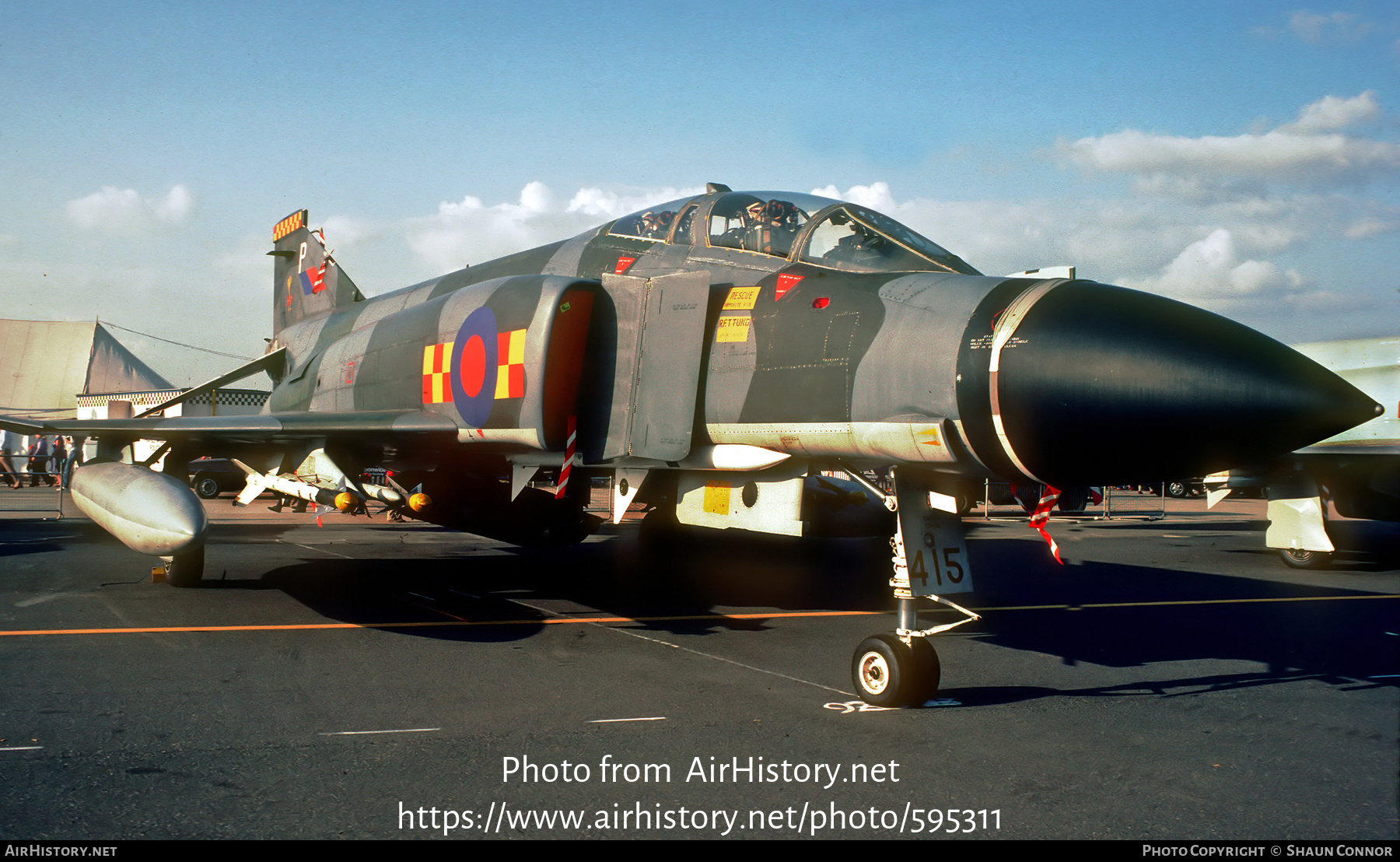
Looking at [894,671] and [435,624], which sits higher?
[894,671]

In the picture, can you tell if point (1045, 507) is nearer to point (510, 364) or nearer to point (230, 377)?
point (510, 364)

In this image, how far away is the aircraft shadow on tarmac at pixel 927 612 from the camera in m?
6.70

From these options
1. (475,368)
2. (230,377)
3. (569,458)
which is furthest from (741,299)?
(230,377)

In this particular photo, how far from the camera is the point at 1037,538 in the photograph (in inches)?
663

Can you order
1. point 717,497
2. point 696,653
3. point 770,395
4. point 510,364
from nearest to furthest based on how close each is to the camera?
1. point 770,395
2. point 717,497
3. point 696,653
4. point 510,364

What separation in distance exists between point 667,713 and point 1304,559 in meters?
11.4

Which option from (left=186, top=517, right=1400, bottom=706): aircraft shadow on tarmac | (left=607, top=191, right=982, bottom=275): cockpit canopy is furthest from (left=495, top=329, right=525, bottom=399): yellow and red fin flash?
(left=186, top=517, right=1400, bottom=706): aircraft shadow on tarmac

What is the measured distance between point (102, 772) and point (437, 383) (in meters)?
4.55

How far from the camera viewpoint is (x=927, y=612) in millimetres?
8430

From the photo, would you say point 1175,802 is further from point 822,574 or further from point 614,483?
point 822,574

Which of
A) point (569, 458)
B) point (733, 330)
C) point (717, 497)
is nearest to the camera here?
point (733, 330)

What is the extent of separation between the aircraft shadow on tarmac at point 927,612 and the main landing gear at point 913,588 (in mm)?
420

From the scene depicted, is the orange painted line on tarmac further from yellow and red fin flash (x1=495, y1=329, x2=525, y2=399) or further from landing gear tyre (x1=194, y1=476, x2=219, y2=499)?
landing gear tyre (x1=194, y1=476, x2=219, y2=499)

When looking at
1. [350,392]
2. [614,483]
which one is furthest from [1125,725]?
[350,392]
